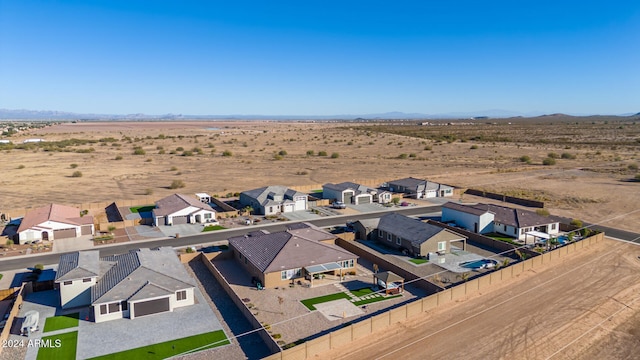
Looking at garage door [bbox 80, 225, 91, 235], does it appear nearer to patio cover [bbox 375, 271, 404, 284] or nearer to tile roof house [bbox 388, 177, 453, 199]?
patio cover [bbox 375, 271, 404, 284]

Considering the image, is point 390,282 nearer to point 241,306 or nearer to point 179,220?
point 241,306

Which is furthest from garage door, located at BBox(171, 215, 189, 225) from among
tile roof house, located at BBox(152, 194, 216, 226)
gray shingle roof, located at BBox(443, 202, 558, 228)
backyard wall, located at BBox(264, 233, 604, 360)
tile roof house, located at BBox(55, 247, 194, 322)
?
gray shingle roof, located at BBox(443, 202, 558, 228)

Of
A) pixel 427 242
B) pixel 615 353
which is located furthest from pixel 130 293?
pixel 615 353

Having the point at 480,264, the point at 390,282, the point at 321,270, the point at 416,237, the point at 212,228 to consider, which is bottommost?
the point at 212,228

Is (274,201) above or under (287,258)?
above

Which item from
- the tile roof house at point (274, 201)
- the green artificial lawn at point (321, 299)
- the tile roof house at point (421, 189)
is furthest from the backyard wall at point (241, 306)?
the tile roof house at point (421, 189)

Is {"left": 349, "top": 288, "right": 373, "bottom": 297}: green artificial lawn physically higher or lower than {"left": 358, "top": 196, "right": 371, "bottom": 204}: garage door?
lower

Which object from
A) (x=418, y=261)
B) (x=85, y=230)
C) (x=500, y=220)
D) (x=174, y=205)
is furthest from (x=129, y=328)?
(x=500, y=220)
